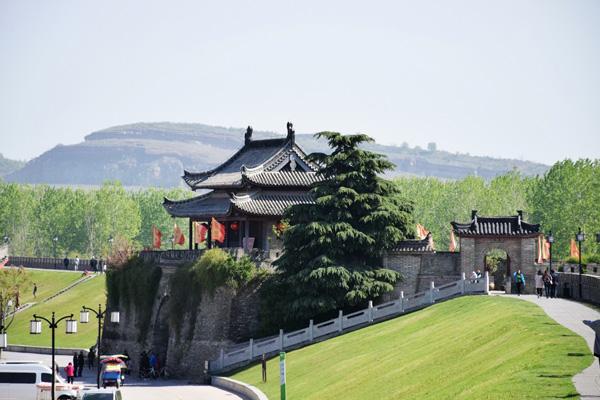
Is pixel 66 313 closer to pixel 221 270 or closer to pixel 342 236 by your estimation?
pixel 221 270

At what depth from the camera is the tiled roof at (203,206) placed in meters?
80.5

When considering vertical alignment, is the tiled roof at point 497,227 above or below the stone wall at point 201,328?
above

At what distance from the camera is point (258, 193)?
263 ft

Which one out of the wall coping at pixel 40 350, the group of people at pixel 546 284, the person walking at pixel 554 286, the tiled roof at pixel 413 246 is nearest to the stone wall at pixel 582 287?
the person walking at pixel 554 286

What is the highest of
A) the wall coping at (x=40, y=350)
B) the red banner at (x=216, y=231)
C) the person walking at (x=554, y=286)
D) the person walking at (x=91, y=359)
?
the red banner at (x=216, y=231)

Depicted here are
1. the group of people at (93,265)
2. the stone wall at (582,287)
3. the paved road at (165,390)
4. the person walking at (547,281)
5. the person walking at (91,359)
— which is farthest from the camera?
the group of people at (93,265)

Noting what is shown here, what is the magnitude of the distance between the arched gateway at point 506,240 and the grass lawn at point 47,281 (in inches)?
2385

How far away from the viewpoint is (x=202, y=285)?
243ft

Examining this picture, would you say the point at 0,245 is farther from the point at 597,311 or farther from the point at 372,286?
the point at 597,311

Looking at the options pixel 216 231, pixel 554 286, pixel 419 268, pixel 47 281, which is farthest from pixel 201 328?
pixel 47 281

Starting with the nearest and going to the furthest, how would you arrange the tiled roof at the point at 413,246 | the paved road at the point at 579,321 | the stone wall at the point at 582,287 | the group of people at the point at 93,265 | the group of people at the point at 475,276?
the paved road at the point at 579,321, the stone wall at the point at 582,287, the group of people at the point at 475,276, the tiled roof at the point at 413,246, the group of people at the point at 93,265

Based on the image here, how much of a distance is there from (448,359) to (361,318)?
21634 mm

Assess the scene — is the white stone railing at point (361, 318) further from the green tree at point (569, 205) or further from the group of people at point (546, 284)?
the green tree at point (569, 205)

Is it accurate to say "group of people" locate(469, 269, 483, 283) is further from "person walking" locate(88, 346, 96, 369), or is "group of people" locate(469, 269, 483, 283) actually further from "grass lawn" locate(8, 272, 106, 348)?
"grass lawn" locate(8, 272, 106, 348)
